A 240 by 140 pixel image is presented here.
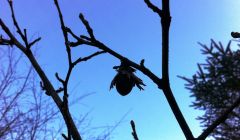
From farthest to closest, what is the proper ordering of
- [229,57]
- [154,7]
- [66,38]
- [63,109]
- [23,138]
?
[23,138], [229,57], [66,38], [63,109], [154,7]

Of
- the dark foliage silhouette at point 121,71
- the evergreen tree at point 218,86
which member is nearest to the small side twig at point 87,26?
the dark foliage silhouette at point 121,71

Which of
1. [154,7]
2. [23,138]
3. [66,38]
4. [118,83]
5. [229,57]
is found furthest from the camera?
[23,138]

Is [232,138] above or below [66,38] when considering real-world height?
above

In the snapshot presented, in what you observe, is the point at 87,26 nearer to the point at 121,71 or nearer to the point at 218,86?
the point at 121,71

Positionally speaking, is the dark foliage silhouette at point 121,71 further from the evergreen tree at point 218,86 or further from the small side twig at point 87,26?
the evergreen tree at point 218,86

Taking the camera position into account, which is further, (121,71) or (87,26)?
(121,71)

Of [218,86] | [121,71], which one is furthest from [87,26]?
[218,86]

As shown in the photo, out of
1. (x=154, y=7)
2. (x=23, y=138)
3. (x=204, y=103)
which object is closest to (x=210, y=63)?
(x=204, y=103)

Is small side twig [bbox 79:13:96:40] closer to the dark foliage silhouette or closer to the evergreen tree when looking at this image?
the dark foliage silhouette

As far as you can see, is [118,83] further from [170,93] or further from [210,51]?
[210,51]

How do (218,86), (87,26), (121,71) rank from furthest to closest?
(218,86) < (121,71) < (87,26)

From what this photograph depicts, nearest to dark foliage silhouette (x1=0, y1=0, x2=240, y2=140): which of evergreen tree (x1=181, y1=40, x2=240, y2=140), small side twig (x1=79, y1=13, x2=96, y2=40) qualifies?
small side twig (x1=79, y1=13, x2=96, y2=40)
